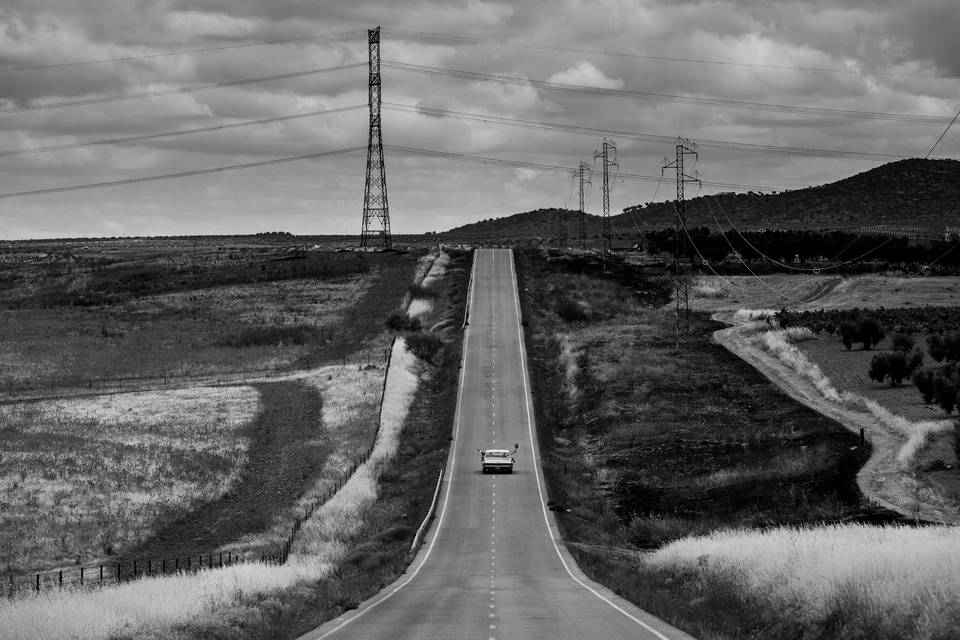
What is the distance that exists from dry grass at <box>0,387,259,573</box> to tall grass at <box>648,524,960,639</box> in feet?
87.0

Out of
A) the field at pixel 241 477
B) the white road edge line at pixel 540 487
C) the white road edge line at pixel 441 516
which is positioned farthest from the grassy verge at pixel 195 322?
the white road edge line at pixel 441 516

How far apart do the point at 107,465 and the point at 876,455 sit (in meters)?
39.2

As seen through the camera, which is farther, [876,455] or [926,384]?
[926,384]

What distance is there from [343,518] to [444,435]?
22.4 m

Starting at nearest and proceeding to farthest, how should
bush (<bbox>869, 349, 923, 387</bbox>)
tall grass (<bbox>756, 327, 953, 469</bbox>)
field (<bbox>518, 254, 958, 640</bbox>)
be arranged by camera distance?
1. field (<bbox>518, 254, 958, 640</bbox>)
2. tall grass (<bbox>756, 327, 953, 469</bbox>)
3. bush (<bbox>869, 349, 923, 387</bbox>)

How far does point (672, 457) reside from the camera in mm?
69688

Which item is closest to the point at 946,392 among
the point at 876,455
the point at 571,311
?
the point at 876,455

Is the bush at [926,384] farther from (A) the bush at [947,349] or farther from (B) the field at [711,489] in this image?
(A) the bush at [947,349]

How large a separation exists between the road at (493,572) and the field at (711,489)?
49.7 inches

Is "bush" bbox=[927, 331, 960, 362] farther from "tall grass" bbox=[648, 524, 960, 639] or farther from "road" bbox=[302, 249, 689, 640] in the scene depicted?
"tall grass" bbox=[648, 524, 960, 639]

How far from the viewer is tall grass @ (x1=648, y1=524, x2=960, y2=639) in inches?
934

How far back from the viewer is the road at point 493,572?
2827 cm

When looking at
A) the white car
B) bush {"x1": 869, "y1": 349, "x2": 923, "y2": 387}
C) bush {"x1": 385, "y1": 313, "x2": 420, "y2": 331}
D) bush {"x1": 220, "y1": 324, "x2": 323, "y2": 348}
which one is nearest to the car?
the white car

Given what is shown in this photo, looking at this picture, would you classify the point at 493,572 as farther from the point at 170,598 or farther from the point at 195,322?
the point at 195,322
